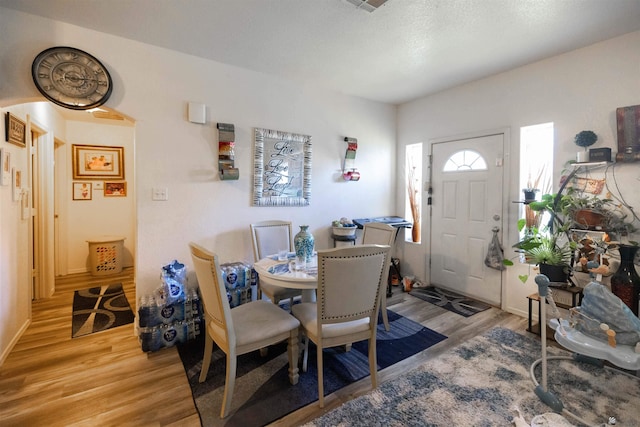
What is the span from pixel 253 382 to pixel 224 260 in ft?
4.55

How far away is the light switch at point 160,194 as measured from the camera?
2727 mm

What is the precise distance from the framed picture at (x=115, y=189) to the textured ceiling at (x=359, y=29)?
3.25 meters

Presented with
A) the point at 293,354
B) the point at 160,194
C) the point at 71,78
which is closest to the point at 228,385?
the point at 293,354

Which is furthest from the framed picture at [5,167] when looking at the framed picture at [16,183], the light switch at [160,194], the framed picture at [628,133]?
the framed picture at [628,133]

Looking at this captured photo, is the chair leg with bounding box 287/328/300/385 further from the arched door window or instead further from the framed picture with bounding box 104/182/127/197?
the framed picture with bounding box 104/182/127/197

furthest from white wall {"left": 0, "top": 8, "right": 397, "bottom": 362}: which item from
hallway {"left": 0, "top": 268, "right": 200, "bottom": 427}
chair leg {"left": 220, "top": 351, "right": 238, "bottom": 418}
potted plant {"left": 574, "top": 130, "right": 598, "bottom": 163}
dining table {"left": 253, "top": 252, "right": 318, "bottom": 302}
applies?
potted plant {"left": 574, "top": 130, "right": 598, "bottom": 163}

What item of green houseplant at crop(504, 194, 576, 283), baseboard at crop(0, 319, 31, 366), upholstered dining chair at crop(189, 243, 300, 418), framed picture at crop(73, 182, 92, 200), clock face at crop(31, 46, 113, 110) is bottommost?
baseboard at crop(0, 319, 31, 366)

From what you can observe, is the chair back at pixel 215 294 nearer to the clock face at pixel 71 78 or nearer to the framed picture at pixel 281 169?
the framed picture at pixel 281 169

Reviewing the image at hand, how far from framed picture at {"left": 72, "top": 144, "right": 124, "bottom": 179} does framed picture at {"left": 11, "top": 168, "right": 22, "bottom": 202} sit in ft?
7.67

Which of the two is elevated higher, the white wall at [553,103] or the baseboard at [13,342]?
the white wall at [553,103]

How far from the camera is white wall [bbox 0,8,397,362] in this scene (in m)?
2.29

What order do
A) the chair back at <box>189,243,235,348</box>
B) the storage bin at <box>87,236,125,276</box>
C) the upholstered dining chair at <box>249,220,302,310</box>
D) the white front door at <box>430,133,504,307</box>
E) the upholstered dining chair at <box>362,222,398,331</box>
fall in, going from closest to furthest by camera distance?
the chair back at <box>189,243,235,348</box> < the upholstered dining chair at <box>362,222,398,331</box> < the upholstered dining chair at <box>249,220,302,310</box> < the white front door at <box>430,133,504,307</box> < the storage bin at <box>87,236,125,276</box>

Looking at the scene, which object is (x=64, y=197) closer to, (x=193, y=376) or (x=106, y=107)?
(x=106, y=107)

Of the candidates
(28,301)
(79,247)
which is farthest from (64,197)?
(28,301)
